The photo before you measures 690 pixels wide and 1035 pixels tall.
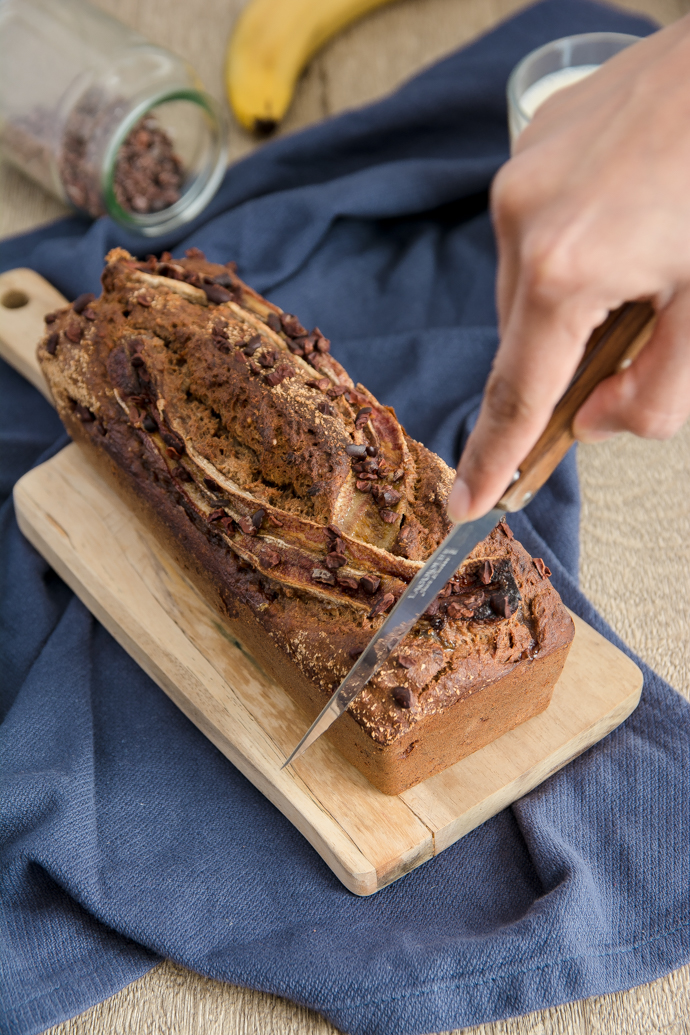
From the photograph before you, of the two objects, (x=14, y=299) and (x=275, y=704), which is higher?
(x=14, y=299)

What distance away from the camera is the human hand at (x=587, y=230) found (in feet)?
3.61

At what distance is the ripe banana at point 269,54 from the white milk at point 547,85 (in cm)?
103

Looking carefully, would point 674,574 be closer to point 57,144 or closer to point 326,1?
point 57,144

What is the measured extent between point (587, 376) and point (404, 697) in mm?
738

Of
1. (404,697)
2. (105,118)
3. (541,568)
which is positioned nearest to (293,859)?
(404,697)

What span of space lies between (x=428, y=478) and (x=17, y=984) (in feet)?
4.32

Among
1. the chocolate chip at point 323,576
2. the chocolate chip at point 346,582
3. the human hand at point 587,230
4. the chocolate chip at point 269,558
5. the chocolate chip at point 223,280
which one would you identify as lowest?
the chocolate chip at point 346,582

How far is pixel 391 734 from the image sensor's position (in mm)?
1763

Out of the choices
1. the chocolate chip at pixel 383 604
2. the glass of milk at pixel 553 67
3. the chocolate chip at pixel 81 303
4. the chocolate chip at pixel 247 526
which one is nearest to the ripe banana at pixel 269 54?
the glass of milk at pixel 553 67

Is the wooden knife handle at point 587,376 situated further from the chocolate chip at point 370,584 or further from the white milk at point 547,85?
the white milk at point 547,85

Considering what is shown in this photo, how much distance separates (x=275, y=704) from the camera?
6.82 feet

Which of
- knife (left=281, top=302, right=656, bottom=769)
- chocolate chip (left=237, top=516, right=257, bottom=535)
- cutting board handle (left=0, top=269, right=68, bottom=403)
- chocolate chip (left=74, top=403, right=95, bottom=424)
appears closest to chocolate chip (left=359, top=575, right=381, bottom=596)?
knife (left=281, top=302, right=656, bottom=769)

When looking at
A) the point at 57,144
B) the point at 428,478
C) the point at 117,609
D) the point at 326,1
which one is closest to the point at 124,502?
the point at 117,609

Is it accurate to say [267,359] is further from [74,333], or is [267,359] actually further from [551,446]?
[551,446]
